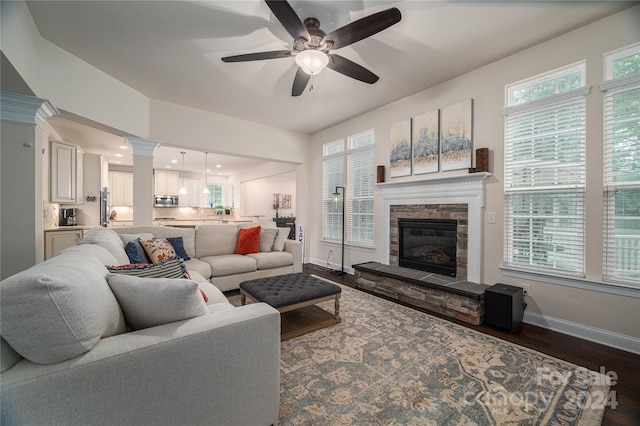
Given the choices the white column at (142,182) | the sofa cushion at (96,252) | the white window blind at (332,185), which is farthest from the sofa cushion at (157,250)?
the white window blind at (332,185)

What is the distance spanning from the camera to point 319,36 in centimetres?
220

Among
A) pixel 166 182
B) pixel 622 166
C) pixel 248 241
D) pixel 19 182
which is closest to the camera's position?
pixel 622 166

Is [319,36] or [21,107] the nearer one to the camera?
[319,36]

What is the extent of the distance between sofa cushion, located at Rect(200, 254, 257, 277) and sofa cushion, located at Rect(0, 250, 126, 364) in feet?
8.42

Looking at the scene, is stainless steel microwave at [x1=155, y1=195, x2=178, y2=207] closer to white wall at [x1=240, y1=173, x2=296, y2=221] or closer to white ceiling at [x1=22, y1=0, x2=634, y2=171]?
white wall at [x1=240, y1=173, x2=296, y2=221]

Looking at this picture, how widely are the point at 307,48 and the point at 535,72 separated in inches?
99.1

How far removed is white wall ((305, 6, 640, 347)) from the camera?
7.64 feet

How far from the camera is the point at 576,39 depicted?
8.39ft

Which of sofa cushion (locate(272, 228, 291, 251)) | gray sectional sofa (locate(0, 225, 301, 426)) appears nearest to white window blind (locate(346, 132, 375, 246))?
sofa cushion (locate(272, 228, 291, 251))

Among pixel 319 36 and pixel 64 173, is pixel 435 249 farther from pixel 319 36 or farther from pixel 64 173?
pixel 64 173

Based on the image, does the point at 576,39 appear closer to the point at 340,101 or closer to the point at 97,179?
the point at 340,101

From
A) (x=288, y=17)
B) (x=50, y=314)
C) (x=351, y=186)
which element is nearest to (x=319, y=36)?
(x=288, y=17)

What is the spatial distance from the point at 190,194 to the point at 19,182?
6.97 metres

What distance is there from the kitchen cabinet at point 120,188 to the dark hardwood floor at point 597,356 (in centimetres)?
904
